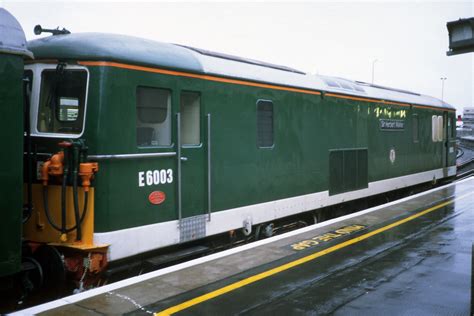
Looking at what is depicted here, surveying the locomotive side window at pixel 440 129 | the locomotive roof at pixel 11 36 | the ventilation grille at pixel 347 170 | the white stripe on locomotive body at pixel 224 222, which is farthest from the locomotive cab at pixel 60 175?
the locomotive side window at pixel 440 129

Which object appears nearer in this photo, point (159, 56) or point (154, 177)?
point (154, 177)

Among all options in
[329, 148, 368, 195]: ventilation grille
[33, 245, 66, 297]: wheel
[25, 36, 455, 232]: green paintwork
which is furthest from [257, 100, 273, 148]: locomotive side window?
[33, 245, 66, 297]: wheel

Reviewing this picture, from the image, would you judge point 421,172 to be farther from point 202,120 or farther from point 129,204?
point 129,204

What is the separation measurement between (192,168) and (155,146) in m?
0.74

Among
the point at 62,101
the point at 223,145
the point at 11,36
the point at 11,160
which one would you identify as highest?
the point at 11,36

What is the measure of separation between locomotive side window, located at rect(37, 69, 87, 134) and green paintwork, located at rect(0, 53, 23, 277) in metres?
0.98

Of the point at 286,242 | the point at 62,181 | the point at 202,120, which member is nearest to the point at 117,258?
the point at 62,181

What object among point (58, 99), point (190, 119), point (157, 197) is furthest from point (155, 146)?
point (58, 99)

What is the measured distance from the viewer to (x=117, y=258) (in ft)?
19.0

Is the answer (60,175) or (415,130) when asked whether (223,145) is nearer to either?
(60,175)

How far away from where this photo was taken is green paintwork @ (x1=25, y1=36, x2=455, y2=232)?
570cm

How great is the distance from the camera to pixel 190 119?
6.92 metres

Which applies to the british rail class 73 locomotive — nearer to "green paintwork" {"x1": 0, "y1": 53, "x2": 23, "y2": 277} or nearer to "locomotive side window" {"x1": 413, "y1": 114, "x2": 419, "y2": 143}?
"green paintwork" {"x1": 0, "y1": 53, "x2": 23, "y2": 277}

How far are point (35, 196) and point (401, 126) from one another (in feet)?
33.6
